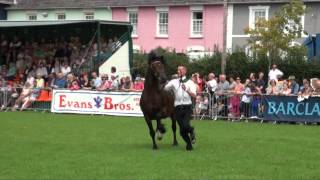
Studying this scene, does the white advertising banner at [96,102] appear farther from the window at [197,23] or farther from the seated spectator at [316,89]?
the window at [197,23]

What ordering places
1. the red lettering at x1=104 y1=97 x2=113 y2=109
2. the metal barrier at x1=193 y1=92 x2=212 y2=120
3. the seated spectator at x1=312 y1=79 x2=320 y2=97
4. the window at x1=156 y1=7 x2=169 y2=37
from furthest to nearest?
1. the window at x1=156 y1=7 x2=169 y2=37
2. the red lettering at x1=104 y1=97 x2=113 y2=109
3. the metal barrier at x1=193 y1=92 x2=212 y2=120
4. the seated spectator at x1=312 y1=79 x2=320 y2=97

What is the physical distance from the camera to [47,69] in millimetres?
33562

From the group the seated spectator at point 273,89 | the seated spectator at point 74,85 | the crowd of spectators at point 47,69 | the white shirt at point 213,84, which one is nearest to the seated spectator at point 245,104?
the seated spectator at point 273,89

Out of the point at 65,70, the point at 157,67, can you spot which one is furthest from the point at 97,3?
the point at 157,67

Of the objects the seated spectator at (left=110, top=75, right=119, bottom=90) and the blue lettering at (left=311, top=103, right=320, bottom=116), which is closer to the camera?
the blue lettering at (left=311, top=103, right=320, bottom=116)

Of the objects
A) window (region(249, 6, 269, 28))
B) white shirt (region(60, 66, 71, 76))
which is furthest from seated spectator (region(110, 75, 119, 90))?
window (region(249, 6, 269, 28))

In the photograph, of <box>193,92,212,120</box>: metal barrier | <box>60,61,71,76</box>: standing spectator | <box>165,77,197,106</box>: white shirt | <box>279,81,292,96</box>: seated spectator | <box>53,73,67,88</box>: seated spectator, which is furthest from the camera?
<box>60,61,71,76</box>: standing spectator

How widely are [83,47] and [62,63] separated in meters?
1.41

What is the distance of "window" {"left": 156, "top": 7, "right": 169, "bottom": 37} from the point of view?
5062 cm

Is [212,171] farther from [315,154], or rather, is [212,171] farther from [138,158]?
[315,154]

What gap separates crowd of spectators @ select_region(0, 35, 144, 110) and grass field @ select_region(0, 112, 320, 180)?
7501 mm

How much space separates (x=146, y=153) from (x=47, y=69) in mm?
20139

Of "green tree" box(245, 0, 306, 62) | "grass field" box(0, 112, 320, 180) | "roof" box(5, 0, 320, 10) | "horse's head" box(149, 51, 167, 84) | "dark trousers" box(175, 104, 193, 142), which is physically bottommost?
"grass field" box(0, 112, 320, 180)

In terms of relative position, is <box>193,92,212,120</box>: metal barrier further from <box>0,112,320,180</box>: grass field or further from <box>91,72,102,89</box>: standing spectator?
<box>91,72,102,89</box>: standing spectator
